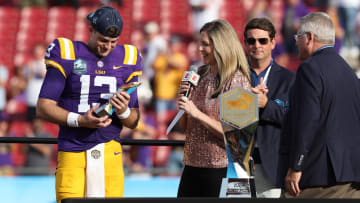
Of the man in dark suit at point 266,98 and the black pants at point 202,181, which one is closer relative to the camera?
the man in dark suit at point 266,98

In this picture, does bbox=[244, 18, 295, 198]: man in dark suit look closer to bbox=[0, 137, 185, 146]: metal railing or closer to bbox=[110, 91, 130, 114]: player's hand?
bbox=[110, 91, 130, 114]: player's hand

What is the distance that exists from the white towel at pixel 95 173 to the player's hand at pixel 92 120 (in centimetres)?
19

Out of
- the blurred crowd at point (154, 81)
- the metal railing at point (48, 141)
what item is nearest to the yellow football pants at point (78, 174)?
the metal railing at point (48, 141)

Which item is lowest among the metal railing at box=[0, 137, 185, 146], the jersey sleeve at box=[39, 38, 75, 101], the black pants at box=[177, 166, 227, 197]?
the black pants at box=[177, 166, 227, 197]

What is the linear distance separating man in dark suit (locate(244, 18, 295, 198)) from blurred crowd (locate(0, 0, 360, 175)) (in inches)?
190

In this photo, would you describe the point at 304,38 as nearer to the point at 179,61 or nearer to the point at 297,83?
the point at 297,83

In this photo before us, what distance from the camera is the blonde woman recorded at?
3225 millimetres

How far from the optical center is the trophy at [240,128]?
7.50 ft

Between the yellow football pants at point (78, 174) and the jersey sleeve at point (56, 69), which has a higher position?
the jersey sleeve at point (56, 69)

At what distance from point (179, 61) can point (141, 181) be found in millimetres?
2724

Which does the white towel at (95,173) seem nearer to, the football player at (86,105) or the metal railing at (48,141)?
the football player at (86,105)

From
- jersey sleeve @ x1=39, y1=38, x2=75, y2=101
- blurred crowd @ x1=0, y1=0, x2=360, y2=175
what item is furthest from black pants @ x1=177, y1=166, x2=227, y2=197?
blurred crowd @ x1=0, y1=0, x2=360, y2=175

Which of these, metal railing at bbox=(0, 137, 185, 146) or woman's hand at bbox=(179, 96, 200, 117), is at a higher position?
woman's hand at bbox=(179, 96, 200, 117)

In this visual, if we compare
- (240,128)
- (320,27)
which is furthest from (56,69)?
(320,27)
